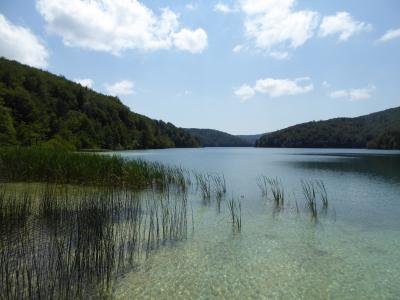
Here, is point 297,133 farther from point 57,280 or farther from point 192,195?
point 57,280

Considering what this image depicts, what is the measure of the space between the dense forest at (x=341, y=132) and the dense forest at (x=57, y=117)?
6244 centimetres

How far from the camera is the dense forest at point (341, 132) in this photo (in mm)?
115375

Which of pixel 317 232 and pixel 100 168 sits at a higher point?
pixel 100 168

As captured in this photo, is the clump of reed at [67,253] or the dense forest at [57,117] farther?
the dense forest at [57,117]

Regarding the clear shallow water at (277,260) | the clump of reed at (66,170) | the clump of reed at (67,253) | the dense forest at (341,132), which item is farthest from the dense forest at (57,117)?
the dense forest at (341,132)

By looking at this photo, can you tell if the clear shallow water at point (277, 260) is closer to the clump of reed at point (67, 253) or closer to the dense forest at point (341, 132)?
the clump of reed at point (67, 253)

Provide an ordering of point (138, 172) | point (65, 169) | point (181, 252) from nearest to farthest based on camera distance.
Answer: point (181, 252), point (65, 169), point (138, 172)

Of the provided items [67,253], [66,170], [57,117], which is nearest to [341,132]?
[57,117]

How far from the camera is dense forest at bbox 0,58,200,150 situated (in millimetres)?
47875

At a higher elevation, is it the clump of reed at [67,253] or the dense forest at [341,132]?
the dense forest at [341,132]

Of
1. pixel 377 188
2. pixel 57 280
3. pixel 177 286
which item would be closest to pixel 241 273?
pixel 177 286

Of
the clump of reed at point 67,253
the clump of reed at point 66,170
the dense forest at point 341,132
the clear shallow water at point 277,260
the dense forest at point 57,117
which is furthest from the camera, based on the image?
the dense forest at point 341,132

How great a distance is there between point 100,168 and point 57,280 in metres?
10.1

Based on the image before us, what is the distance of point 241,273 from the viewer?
5.68 m
